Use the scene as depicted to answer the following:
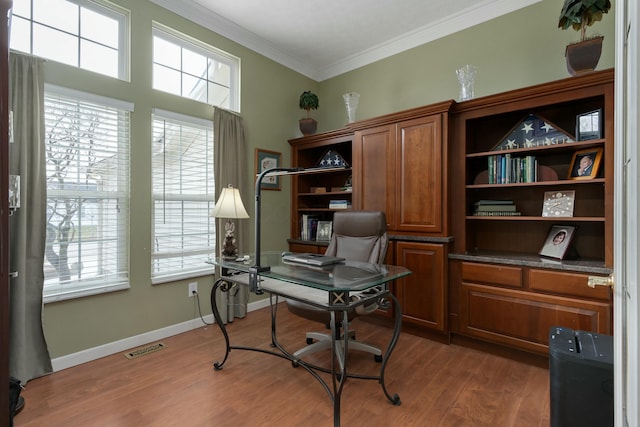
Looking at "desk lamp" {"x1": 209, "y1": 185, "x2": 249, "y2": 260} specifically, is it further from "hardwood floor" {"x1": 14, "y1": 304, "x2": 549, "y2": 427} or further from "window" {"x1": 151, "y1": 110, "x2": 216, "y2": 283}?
"hardwood floor" {"x1": 14, "y1": 304, "x2": 549, "y2": 427}

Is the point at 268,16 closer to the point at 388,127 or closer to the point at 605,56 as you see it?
the point at 388,127

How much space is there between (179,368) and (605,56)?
3929mm

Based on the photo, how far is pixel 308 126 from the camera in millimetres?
3754

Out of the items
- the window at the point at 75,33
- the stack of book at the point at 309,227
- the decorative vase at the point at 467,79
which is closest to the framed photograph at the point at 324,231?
the stack of book at the point at 309,227

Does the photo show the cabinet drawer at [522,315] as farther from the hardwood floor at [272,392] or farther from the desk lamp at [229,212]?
the desk lamp at [229,212]

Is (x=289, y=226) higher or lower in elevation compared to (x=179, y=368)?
higher

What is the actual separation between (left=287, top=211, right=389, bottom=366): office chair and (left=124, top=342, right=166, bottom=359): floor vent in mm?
1209

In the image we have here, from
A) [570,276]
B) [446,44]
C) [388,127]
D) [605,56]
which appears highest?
[446,44]

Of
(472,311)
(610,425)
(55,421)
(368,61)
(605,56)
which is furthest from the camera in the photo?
(368,61)

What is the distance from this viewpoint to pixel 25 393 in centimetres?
188

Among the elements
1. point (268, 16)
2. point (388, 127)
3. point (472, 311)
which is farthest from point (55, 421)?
point (268, 16)

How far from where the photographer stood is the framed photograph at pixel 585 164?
2113 mm

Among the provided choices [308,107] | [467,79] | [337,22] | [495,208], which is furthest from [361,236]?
[337,22]

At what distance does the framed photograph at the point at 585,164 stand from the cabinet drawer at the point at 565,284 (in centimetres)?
72
